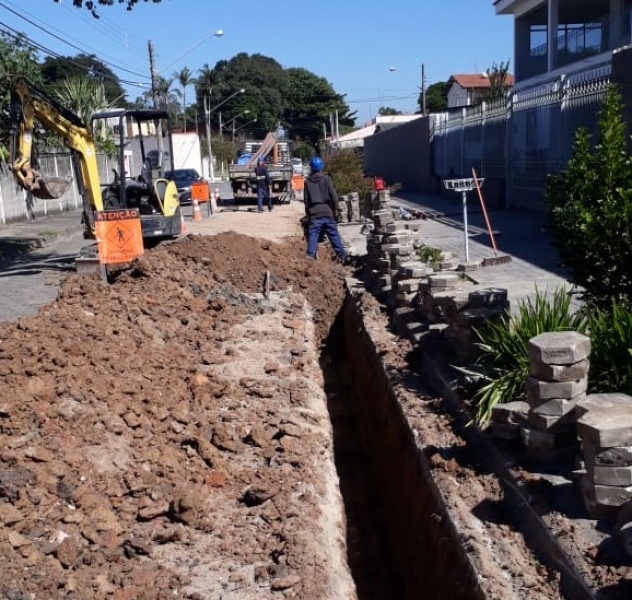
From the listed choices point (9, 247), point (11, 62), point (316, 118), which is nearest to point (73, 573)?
point (9, 247)

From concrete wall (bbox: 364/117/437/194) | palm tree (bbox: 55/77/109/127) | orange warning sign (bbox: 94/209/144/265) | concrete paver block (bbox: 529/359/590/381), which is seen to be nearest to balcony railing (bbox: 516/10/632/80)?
concrete wall (bbox: 364/117/437/194)

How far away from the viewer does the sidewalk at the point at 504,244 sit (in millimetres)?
10297

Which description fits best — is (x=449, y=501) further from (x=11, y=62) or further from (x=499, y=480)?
(x=11, y=62)

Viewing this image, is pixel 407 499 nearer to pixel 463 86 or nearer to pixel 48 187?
pixel 48 187

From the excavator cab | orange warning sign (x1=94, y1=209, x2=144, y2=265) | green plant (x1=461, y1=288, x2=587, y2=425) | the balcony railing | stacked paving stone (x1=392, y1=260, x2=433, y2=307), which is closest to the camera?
green plant (x1=461, y1=288, x2=587, y2=425)

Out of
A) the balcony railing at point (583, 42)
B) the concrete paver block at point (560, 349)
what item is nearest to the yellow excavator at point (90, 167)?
the concrete paver block at point (560, 349)

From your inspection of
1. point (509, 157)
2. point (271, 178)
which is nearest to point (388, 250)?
point (509, 157)

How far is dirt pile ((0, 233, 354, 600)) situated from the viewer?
4.56 meters

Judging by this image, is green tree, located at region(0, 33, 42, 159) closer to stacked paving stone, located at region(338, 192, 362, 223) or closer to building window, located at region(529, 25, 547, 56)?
stacked paving stone, located at region(338, 192, 362, 223)

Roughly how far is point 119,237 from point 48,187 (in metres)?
1.67

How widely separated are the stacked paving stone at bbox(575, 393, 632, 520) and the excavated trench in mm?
727

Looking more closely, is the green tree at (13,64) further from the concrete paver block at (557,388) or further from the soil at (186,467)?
the concrete paver block at (557,388)

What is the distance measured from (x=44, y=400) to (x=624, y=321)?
415cm

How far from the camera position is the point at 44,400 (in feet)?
20.2
